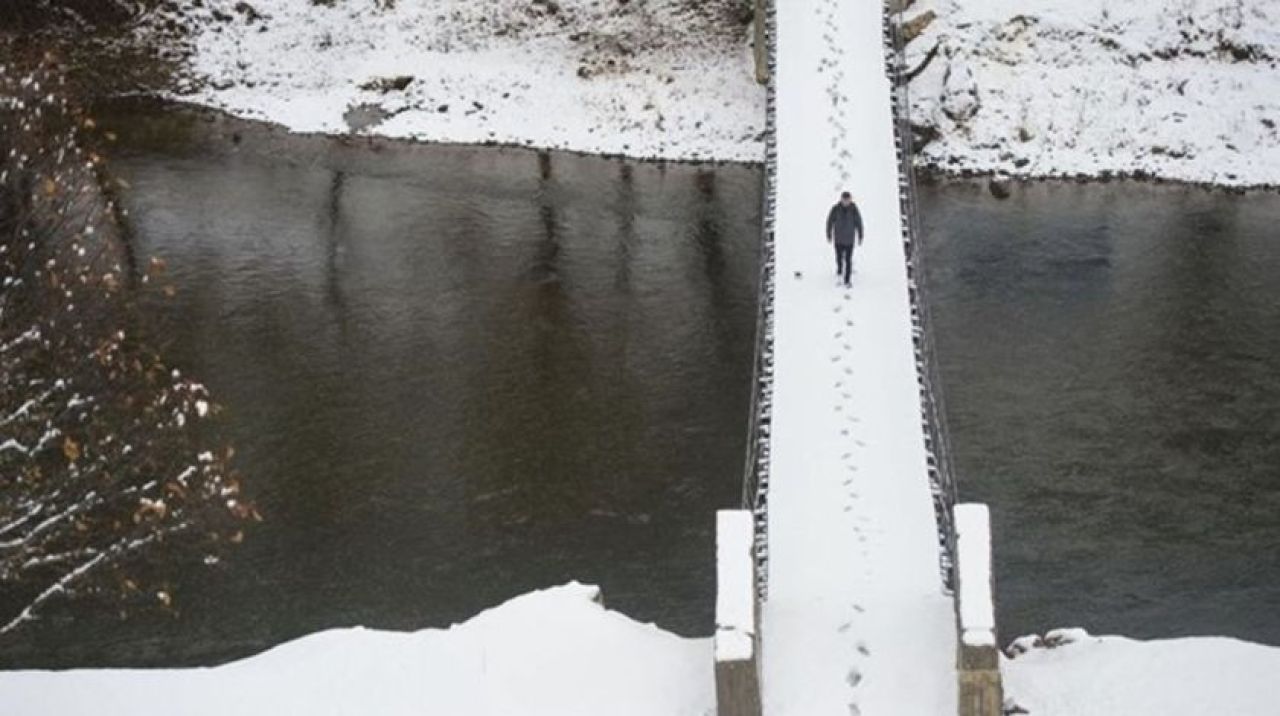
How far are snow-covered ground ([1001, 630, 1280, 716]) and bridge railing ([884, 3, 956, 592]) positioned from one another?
150cm

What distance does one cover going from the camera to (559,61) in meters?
40.7

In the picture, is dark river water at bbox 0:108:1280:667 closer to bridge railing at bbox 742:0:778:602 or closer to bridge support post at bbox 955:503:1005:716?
bridge railing at bbox 742:0:778:602

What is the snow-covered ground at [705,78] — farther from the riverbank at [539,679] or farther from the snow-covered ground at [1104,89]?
the riverbank at [539,679]

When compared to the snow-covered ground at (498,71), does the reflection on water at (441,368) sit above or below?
below

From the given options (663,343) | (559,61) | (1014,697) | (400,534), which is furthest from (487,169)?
(1014,697)

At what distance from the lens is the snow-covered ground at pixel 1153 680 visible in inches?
680

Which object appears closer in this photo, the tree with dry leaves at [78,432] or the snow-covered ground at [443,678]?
the snow-covered ground at [443,678]

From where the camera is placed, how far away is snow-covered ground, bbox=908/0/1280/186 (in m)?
36.6

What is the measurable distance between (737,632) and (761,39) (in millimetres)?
23858

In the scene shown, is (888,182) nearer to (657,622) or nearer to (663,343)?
(663,343)

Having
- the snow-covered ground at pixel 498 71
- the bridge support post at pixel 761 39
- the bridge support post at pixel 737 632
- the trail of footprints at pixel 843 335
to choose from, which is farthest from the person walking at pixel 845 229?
the snow-covered ground at pixel 498 71

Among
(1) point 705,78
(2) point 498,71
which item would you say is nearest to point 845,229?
(1) point 705,78

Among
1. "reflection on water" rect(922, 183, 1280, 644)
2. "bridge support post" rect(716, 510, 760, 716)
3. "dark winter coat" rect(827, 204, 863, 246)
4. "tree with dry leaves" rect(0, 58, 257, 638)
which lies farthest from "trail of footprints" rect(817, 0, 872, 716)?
"tree with dry leaves" rect(0, 58, 257, 638)

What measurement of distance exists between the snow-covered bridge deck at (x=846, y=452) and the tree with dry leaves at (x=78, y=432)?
6647mm
